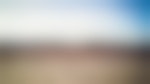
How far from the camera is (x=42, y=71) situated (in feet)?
2.85

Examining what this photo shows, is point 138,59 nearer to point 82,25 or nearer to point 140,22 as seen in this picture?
point 140,22

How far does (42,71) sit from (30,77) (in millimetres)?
89

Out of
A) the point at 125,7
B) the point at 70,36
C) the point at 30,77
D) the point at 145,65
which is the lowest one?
the point at 30,77

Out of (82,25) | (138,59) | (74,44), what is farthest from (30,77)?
(138,59)

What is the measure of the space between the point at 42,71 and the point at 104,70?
425mm

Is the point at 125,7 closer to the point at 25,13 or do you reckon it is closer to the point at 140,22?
the point at 140,22

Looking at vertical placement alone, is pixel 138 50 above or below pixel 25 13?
below

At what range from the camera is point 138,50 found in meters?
0.88

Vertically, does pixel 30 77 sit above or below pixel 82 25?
below

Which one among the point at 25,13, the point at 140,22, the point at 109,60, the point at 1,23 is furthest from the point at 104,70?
the point at 1,23

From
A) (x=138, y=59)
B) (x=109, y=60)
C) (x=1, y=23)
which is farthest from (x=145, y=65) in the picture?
(x=1, y=23)

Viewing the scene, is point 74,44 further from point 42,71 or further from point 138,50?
point 138,50

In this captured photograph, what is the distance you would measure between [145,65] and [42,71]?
71 centimetres

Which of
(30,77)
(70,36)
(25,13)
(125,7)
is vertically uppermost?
(125,7)
